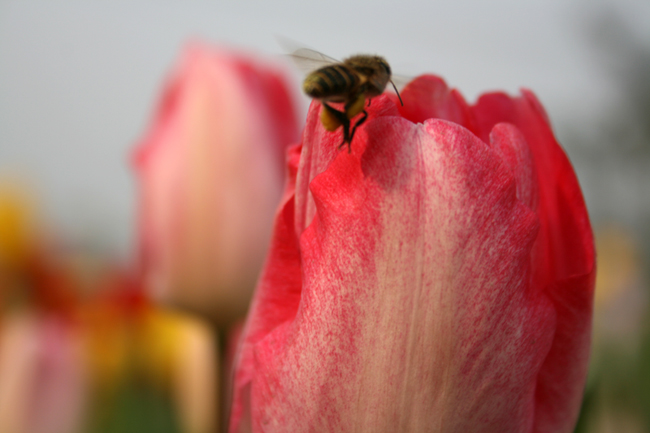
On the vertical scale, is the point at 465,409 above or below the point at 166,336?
above

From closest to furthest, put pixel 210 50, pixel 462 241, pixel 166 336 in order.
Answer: pixel 462 241 → pixel 210 50 → pixel 166 336

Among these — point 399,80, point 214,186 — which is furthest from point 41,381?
point 399,80

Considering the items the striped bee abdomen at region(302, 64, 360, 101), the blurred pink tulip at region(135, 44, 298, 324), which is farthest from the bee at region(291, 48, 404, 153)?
the blurred pink tulip at region(135, 44, 298, 324)

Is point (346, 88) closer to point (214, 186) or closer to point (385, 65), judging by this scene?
point (385, 65)

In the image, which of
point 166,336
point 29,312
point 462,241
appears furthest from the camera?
point 166,336

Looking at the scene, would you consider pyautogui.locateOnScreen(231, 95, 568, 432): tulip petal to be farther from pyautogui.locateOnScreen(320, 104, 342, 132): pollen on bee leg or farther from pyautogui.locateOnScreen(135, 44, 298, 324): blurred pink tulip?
pyautogui.locateOnScreen(135, 44, 298, 324): blurred pink tulip

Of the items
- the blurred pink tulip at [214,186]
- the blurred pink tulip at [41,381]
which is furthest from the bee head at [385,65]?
the blurred pink tulip at [41,381]

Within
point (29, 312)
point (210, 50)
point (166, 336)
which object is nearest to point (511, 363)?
point (210, 50)

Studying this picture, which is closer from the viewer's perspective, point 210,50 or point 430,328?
point 430,328

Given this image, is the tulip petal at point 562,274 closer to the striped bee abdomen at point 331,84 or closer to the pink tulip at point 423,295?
the pink tulip at point 423,295

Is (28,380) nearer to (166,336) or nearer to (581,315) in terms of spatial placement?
(581,315)
